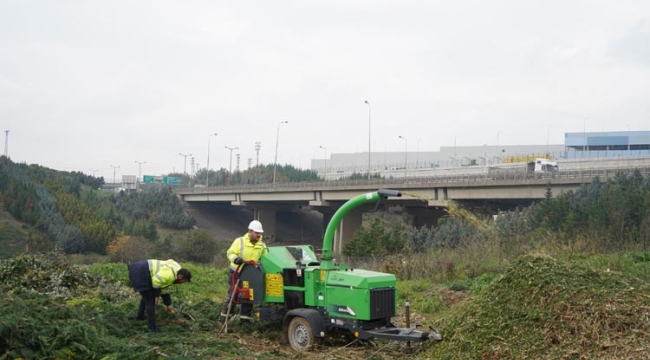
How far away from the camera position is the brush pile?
774 centimetres

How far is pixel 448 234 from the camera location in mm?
38406

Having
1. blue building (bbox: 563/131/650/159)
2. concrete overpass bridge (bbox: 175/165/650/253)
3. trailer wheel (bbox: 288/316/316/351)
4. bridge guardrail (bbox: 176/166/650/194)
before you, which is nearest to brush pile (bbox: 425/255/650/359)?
trailer wheel (bbox: 288/316/316/351)

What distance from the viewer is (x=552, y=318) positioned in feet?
26.7

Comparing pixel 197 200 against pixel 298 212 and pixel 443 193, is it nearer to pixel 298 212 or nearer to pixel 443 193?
pixel 298 212

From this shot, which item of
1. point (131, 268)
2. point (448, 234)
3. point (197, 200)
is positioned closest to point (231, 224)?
point (197, 200)

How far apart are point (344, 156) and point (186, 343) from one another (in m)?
102

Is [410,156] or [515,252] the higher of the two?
[410,156]

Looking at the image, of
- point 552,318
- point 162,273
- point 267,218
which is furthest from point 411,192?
point 552,318

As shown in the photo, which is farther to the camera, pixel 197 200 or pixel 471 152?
pixel 471 152

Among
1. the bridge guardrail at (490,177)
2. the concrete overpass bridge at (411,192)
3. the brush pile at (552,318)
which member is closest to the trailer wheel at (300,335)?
the brush pile at (552,318)

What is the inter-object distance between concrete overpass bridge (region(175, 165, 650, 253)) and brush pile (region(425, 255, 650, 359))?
50.0 ft

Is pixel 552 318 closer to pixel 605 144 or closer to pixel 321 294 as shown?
pixel 321 294

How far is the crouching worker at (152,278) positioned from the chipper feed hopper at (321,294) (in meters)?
1.05

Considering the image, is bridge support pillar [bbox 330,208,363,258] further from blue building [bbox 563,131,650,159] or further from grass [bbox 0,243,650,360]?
grass [bbox 0,243,650,360]
